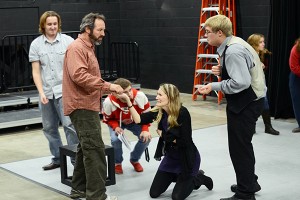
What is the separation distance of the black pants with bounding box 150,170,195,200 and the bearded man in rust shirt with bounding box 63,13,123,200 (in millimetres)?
549

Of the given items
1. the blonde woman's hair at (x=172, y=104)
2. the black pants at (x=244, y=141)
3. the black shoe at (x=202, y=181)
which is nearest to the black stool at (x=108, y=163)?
the blonde woman's hair at (x=172, y=104)

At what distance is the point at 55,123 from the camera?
6465 mm

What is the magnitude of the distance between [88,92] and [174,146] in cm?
93

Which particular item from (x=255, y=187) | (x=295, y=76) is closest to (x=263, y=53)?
(x=295, y=76)

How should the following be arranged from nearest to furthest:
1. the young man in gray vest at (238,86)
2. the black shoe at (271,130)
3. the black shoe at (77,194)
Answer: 1. the young man in gray vest at (238,86)
2. the black shoe at (77,194)
3. the black shoe at (271,130)

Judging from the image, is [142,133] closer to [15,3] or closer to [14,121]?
[14,121]

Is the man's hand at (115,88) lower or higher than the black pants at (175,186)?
higher

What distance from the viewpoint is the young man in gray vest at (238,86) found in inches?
190

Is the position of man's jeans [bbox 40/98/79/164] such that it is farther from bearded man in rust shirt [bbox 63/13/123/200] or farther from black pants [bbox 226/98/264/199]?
black pants [bbox 226/98/264/199]

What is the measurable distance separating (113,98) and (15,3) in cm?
495

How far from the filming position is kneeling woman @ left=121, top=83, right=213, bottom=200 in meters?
5.36

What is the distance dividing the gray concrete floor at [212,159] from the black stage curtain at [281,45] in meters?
0.34

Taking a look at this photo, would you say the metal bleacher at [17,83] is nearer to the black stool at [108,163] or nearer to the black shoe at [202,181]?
the black stool at [108,163]

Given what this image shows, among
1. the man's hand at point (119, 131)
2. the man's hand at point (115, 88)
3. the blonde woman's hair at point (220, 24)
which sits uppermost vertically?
the blonde woman's hair at point (220, 24)
